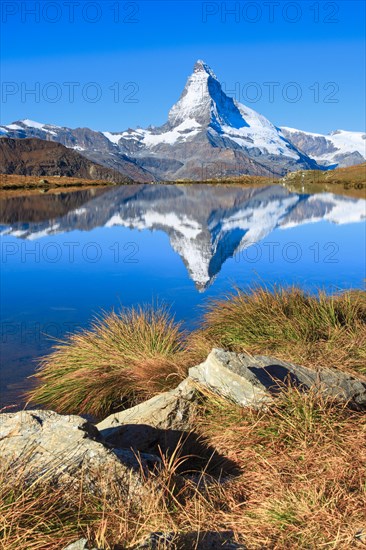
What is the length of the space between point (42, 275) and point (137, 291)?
Answer: 5.46 m

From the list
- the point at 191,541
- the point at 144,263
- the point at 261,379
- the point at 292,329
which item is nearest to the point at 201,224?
the point at 144,263

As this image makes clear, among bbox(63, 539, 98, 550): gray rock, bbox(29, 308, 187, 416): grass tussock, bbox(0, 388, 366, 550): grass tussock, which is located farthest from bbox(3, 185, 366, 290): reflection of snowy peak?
bbox(63, 539, 98, 550): gray rock

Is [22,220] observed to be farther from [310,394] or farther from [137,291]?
[310,394]

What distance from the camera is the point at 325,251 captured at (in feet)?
88.8

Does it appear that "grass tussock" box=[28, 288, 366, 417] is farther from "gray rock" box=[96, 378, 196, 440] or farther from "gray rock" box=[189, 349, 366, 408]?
"gray rock" box=[96, 378, 196, 440]

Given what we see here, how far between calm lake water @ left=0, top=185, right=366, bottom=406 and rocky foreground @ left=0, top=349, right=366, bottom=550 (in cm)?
341

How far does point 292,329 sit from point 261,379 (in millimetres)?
2938

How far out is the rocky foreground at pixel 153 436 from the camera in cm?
449

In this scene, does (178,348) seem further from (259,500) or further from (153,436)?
(259,500)

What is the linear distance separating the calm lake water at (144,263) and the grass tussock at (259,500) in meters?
4.91

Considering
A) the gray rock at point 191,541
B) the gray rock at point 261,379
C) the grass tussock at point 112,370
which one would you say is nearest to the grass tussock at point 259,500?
the gray rock at point 191,541

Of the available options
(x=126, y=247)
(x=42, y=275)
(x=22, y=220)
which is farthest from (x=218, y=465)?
(x=22, y=220)

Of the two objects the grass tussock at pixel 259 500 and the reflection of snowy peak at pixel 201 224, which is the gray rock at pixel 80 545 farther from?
the reflection of snowy peak at pixel 201 224

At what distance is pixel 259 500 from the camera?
4574 millimetres
